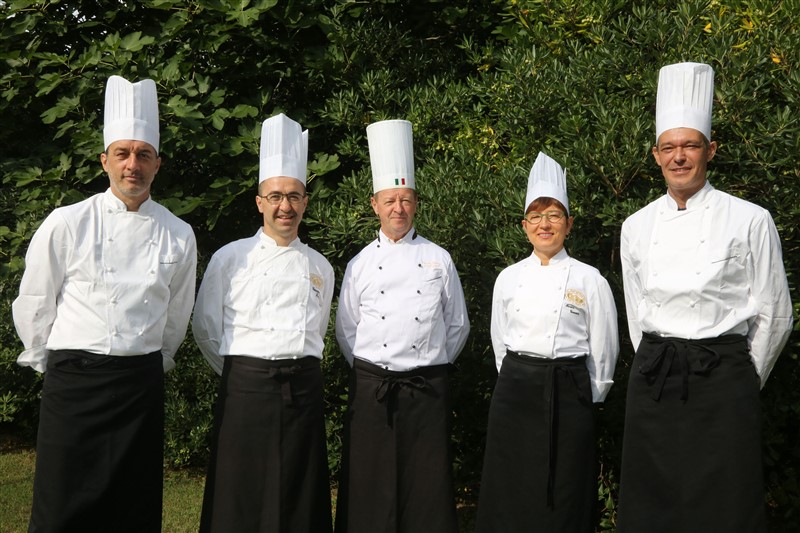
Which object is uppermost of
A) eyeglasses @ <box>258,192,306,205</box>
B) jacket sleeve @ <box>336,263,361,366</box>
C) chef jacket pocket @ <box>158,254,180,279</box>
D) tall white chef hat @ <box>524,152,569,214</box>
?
tall white chef hat @ <box>524,152,569,214</box>

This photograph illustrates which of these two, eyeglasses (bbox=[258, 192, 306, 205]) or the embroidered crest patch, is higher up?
eyeglasses (bbox=[258, 192, 306, 205])

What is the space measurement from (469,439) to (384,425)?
2.01 meters

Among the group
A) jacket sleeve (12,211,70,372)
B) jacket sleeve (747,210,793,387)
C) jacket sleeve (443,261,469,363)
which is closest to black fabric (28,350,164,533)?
jacket sleeve (12,211,70,372)

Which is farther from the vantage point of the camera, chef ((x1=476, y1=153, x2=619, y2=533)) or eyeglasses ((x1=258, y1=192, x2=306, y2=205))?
eyeglasses ((x1=258, y1=192, x2=306, y2=205))

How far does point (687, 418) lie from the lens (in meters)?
3.92

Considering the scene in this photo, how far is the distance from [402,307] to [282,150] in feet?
3.41

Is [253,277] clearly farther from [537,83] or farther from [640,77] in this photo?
[640,77]

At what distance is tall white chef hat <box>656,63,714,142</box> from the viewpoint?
4.05 metres

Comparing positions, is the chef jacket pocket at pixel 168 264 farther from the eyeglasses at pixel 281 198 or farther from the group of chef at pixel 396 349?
the eyeglasses at pixel 281 198

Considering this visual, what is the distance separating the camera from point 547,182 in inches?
178

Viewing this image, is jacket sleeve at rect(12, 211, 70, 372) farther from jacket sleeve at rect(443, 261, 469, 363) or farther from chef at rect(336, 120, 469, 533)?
jacket sleeve at rect(443, 261, 469, 363)

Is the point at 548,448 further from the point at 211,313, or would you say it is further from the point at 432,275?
the point at 211,313

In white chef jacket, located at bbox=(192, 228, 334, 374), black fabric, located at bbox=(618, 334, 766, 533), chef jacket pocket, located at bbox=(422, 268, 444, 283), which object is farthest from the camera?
chef jacket pocket, located at bbox=(422, 268, 444, 283)

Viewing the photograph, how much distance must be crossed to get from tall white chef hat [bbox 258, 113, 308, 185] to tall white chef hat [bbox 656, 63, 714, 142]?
1839mm
